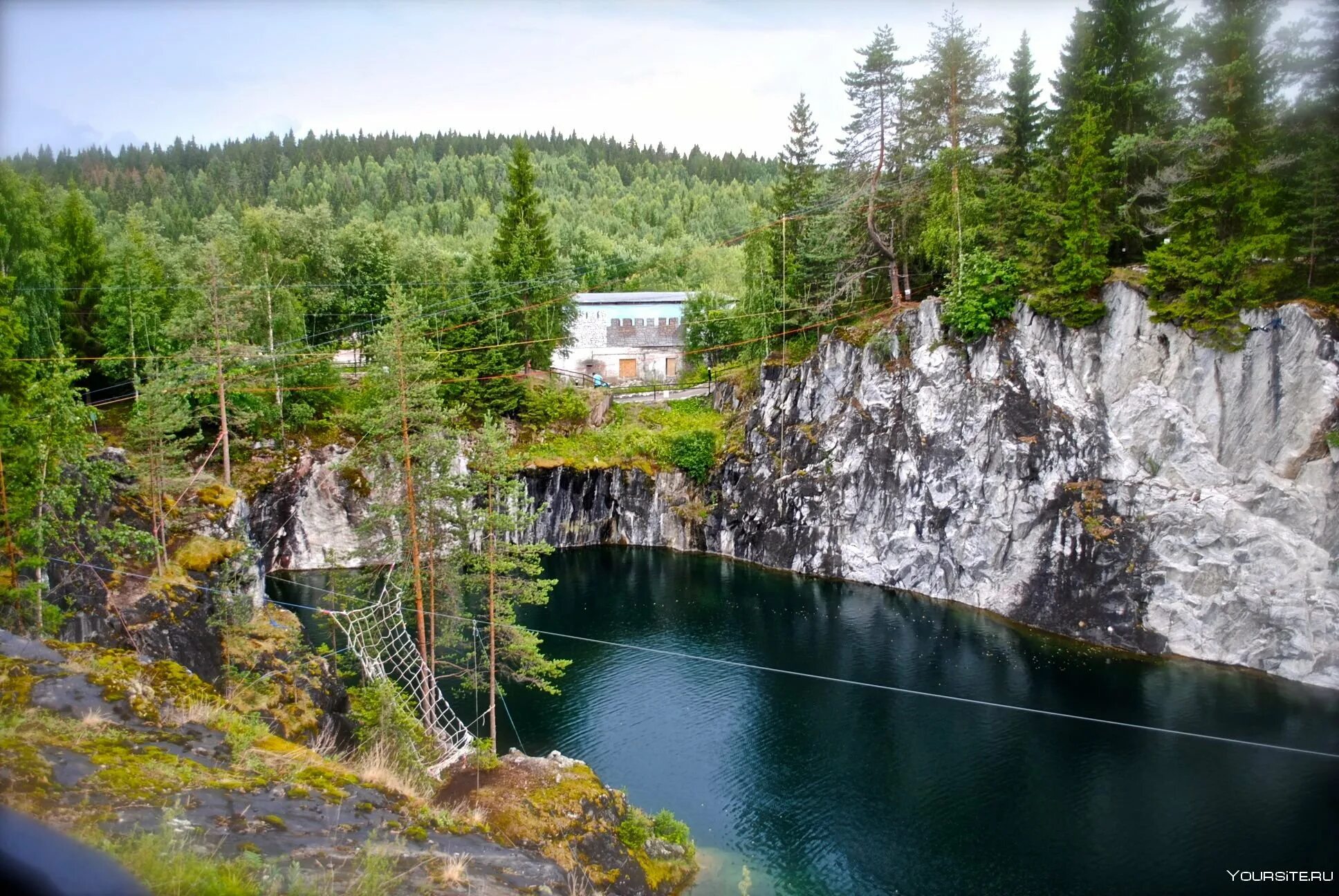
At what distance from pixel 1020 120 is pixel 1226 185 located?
9.69 meters

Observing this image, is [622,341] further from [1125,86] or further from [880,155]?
[1125,86]

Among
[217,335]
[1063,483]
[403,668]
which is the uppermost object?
[217,335]

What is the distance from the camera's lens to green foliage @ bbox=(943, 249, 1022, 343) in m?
32.4

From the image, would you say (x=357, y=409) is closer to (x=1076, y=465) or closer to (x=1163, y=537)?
(x=1076, y=465)

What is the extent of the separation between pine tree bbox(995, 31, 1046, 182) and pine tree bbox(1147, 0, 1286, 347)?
6.44 metres

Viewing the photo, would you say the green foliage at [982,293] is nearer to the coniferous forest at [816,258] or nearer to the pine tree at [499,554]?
the coniferous forest at [816,258]

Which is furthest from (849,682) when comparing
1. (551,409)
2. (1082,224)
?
(551,409)

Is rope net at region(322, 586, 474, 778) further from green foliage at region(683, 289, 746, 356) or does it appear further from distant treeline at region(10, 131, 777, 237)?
distant treeline at region(10, 131, 777, 237)

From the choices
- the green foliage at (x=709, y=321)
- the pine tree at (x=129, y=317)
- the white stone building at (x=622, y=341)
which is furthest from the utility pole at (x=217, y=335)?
the green foliage at (x=709, y=321)

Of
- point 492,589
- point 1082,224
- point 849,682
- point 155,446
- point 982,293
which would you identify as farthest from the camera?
point 982,293

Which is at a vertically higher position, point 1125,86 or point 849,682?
point 1125,86

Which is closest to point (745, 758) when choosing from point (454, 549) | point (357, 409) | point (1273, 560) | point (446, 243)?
point (454, 549)

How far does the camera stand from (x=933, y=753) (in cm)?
2222

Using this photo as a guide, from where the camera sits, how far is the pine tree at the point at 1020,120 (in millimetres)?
33359
